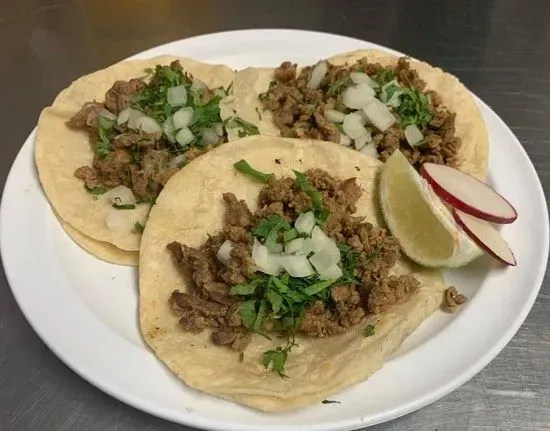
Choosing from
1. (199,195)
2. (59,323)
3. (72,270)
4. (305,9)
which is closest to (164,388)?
(59,323)

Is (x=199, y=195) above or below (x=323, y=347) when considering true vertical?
above

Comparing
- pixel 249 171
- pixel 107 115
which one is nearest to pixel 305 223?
pixel 249 171

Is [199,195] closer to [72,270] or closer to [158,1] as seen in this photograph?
[72,270]

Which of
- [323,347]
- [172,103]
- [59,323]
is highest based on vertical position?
[172,103]

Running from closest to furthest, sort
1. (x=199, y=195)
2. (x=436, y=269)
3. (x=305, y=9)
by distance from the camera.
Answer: (x=436, y=269) → (x=199, y=195) → (x=305, y=9)

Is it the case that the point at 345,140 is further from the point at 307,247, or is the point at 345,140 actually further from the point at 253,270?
the point at 253,270

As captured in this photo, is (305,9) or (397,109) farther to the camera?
(305,9)
